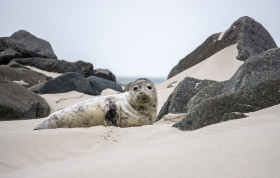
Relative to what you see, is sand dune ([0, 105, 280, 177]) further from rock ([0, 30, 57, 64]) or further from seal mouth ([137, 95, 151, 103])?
rock ([0, 30, 57, 64])

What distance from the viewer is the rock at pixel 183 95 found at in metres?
5.52

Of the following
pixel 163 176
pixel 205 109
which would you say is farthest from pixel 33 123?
pixel 163 176

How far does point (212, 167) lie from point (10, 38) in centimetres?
2059

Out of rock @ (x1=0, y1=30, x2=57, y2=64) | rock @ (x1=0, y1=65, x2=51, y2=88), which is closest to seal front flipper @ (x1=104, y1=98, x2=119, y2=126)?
rock @ (x1=0, y1=65, x2=51, y2=88)

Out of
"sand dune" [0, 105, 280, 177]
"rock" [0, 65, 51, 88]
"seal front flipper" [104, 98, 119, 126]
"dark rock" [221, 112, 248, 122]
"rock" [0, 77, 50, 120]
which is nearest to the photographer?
"sand dune" [0, 105, 280, 177]

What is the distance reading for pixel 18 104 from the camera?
6270 mm

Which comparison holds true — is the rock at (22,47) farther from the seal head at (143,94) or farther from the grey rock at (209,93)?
the grey rock at (209,93)

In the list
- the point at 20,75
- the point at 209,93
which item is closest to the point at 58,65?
the point at 20,75

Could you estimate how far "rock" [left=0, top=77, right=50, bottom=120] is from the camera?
5.93 m

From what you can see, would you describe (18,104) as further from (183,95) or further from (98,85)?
(98,85)

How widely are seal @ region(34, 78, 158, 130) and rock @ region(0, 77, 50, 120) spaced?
1622 millimetres

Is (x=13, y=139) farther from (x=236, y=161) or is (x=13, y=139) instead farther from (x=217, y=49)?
(x=217, y=49)

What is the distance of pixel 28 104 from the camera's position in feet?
21.5

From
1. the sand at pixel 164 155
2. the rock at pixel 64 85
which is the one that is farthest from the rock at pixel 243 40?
the sand at pixel 164 155
